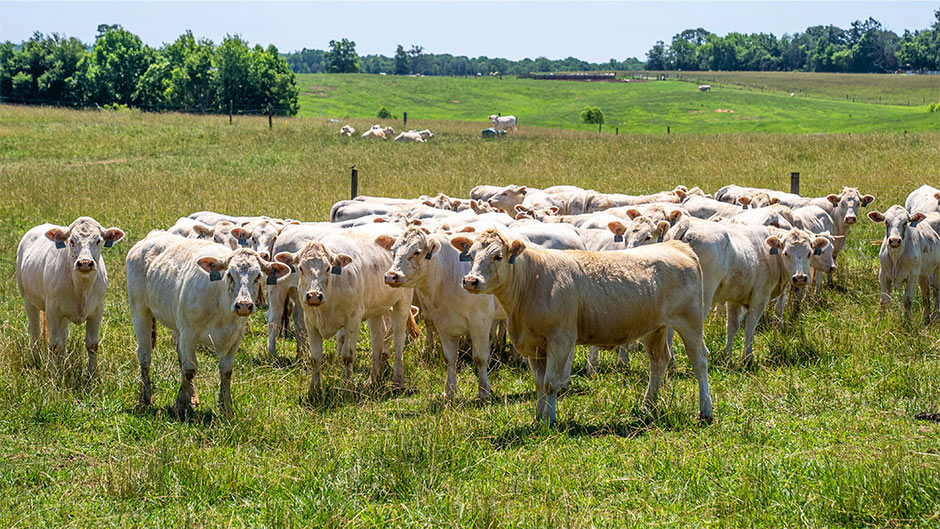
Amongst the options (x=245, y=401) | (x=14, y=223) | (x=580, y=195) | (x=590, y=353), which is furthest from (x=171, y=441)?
(x=14, y=223)

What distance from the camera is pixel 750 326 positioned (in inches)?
462

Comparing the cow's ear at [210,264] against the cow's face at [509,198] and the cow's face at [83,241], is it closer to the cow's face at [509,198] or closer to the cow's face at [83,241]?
the cow's face at [83,241]

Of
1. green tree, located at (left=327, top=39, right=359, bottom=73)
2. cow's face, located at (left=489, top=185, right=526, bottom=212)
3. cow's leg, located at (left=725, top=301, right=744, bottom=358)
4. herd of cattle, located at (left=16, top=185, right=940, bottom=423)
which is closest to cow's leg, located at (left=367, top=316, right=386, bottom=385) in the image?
herd of cattle, located at (left=16, top=185, right=940, bottom=423)

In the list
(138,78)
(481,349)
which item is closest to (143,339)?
(481,349)

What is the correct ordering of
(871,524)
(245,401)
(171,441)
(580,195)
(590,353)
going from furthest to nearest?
(580,195), (590,353), (245,401), (171,441), (871,524)

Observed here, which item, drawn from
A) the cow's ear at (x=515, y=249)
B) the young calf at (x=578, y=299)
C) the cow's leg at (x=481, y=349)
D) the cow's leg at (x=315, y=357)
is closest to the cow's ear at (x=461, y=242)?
the young calf at (x=578, y=299)

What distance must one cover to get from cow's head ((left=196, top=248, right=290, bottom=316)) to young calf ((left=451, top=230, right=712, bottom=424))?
204 centimetres

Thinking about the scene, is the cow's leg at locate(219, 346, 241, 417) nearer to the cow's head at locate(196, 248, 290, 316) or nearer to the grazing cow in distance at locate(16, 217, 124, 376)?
the cow's head at locate(196, 248, 290, 316)

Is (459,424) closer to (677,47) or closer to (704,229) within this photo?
(704,229)

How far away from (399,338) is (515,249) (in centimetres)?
298

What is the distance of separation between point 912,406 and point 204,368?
8.30 meters

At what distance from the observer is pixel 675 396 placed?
30.5ft

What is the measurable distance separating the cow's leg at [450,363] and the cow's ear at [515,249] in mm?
2152

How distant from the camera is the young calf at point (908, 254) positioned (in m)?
13.2
